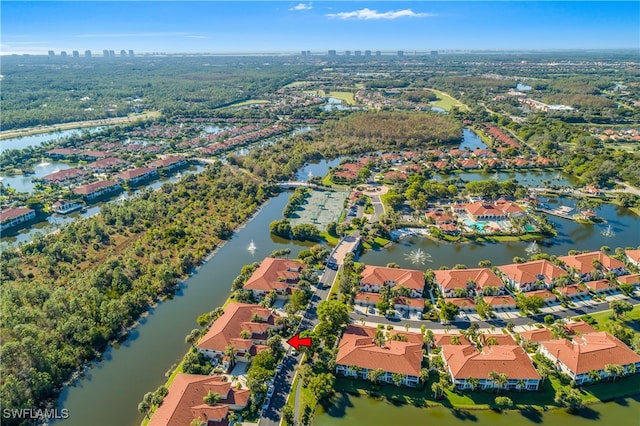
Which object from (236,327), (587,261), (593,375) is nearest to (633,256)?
(587,261)

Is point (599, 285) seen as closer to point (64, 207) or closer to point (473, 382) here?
point (473, 382)

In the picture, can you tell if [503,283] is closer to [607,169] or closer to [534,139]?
[607,169]

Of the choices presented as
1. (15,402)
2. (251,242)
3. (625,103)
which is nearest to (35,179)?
A: (251,242)

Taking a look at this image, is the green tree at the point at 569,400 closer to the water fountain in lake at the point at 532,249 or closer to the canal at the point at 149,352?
the water fountain in lake at the point at 532,249

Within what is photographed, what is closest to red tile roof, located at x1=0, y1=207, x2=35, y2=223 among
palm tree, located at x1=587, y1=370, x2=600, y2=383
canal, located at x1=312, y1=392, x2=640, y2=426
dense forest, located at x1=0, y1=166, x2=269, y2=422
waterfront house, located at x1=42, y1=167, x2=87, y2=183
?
dense forest, located at x1=0, y1=166, x2=269, y2=422

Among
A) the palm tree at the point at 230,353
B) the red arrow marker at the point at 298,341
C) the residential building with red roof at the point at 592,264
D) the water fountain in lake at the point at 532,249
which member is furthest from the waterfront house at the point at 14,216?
the residential building with red roof at the point at 592,264
